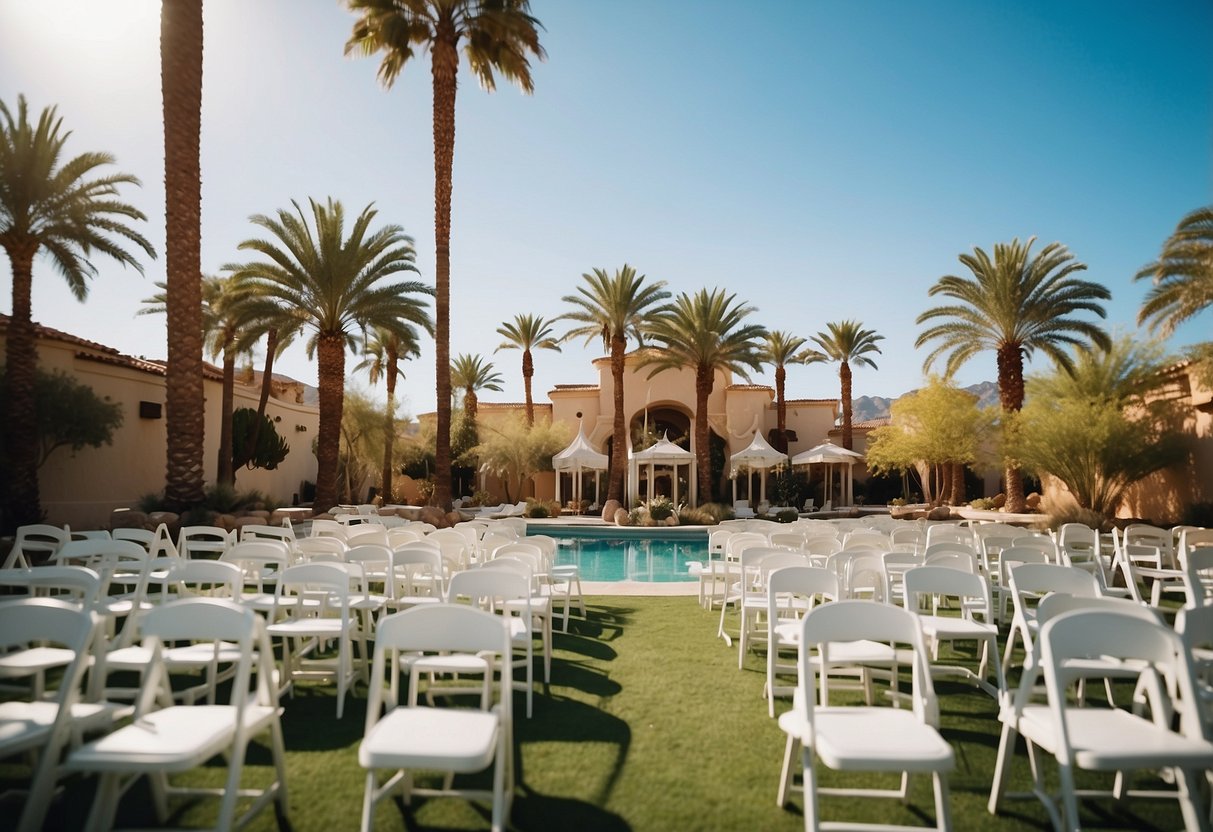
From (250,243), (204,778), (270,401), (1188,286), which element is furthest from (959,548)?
(270,401)

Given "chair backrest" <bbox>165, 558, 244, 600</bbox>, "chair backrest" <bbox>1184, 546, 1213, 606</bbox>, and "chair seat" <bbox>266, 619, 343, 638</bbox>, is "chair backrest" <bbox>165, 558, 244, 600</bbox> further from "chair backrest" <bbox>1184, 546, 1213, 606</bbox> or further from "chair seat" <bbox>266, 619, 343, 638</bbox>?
"chair backrest" <bbox>1184, 546, 1213, 606</bbox>

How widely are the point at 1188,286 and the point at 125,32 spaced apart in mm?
22146

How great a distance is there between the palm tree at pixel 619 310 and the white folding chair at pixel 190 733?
20537 mm

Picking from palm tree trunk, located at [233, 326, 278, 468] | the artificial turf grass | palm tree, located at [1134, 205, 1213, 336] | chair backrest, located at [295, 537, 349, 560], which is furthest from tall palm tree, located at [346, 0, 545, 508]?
palm tree, located at [1134, 205, 1213, 336]

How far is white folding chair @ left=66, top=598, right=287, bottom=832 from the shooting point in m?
2.50

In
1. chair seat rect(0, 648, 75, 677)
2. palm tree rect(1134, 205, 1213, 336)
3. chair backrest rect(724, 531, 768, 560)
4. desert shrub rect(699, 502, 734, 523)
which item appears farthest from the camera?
desert shrub rect(699, 502, 734, 523)

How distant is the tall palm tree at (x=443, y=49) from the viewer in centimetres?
1484

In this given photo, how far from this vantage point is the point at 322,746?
12.4 feet

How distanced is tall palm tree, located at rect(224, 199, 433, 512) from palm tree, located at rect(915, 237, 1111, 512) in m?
17.1

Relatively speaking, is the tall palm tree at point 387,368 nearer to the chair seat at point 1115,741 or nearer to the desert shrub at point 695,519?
the desert shrub at point 695,519

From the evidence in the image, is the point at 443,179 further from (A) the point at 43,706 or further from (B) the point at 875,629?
(B) the point at 875,629

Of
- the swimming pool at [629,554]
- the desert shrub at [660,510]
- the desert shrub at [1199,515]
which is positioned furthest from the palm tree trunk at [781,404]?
the desert shrub at [1199,515]

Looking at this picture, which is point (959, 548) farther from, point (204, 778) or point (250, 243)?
point (250, 243)

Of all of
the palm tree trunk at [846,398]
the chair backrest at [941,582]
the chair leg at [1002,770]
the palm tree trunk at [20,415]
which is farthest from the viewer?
the palm tree trunk at [846,398]
